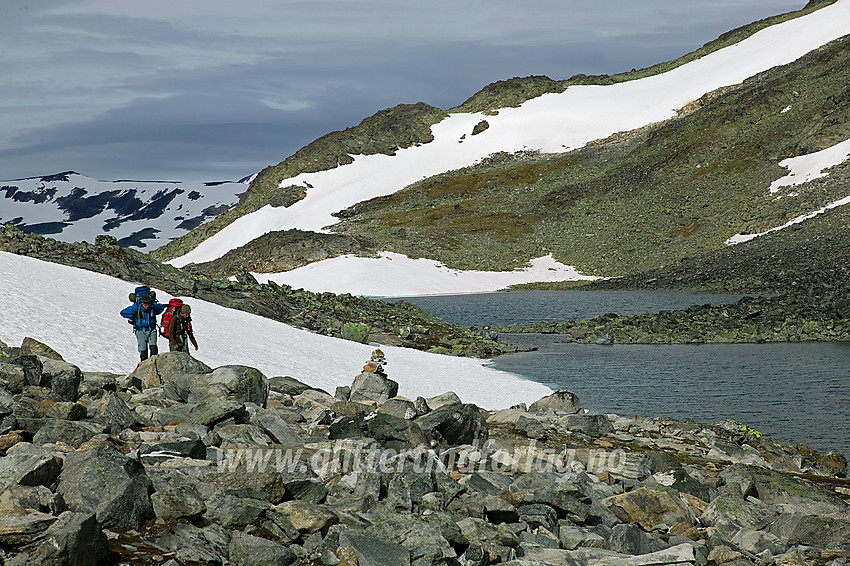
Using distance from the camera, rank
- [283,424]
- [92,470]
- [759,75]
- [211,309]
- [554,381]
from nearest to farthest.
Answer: [92,470], [283,424], [554,381], [211,309], [759,75]

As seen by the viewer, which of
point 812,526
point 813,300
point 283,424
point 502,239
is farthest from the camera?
point 502,239

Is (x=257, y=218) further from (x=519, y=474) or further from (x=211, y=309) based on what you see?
(x=519, y=474)

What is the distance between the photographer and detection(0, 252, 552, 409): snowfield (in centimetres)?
1933

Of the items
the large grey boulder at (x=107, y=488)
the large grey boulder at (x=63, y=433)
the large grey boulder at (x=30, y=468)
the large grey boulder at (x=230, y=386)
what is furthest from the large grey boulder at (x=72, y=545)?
the large grey boulder at (x=230, y=386)

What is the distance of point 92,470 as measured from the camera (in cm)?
781

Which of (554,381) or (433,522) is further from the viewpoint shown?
(554,381)

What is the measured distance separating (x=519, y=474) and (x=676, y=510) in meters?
2.59

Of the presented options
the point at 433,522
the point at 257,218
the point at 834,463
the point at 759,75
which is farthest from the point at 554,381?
the point at 759,75

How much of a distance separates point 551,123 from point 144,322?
155 metres

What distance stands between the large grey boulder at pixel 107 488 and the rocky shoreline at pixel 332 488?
17 mm

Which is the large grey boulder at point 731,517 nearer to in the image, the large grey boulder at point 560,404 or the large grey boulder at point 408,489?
the large grey boulder at point 408,489

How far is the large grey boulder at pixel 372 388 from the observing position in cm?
1805

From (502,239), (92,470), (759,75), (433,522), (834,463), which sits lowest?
(834,463)

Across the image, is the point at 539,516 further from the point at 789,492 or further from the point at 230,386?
the point at 230,386
